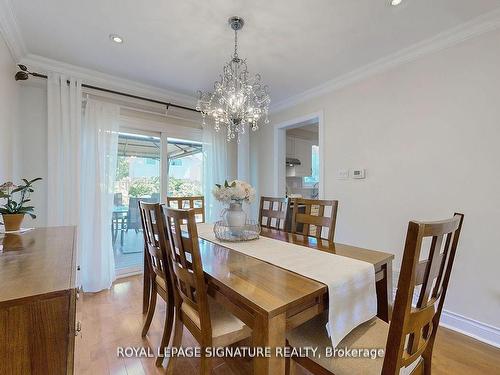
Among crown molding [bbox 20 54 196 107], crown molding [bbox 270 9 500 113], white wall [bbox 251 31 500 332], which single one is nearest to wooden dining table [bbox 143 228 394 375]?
white wall [bbox 251 31 500 332]

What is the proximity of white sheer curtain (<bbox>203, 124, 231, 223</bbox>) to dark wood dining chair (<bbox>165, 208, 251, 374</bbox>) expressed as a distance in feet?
7.35

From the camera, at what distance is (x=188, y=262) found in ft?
4.08

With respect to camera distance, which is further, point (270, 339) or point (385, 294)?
point (385, 294)

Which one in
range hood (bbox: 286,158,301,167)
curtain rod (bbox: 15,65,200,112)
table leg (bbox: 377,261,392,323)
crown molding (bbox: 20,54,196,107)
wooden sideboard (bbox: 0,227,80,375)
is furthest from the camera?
range hood (bbox: 286,158,301,167)

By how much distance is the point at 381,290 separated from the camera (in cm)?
142

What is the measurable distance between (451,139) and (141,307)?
3236 millimetres

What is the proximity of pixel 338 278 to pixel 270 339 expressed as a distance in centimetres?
43

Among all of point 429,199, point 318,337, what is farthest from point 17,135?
point 429,199

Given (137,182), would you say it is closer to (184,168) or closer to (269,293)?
(184,168)

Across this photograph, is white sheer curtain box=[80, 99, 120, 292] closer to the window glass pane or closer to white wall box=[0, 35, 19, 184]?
white wall box=[0, 35, 19, 184]

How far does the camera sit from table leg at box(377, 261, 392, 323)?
1.39 m

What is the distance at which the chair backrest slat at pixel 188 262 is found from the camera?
1.09 metres

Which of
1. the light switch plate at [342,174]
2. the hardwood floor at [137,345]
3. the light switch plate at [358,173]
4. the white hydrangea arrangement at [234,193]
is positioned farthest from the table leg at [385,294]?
the light switch plate at [342,174]

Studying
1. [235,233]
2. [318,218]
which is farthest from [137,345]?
[318,218]
